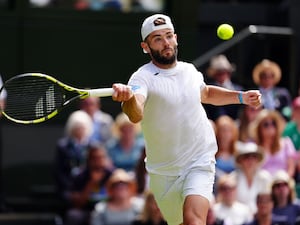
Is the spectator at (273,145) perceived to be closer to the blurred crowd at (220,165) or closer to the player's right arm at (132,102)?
the blurred crowd at (220,165)

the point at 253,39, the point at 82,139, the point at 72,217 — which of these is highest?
the point at 253,39

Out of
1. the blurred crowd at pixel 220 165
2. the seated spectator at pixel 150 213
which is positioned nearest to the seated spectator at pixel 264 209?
the blurred crowd at pixel 220 165

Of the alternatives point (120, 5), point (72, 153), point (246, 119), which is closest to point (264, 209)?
point (246, 119)

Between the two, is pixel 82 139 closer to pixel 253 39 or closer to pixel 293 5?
pixel 253 39

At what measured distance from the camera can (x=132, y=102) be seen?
8.27 m

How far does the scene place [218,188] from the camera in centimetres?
1184

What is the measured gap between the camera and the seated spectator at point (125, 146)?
41.7 ft

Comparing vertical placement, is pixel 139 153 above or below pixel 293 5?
below

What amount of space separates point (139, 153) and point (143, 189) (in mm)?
511

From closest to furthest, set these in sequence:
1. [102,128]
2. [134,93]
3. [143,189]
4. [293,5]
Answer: [134,93], [143,189], [102,128], [293,5]

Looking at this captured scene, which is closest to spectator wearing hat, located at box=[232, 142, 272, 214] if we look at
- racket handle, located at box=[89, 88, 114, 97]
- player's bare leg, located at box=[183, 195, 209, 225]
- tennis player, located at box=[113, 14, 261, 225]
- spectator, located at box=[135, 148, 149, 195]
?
spectator, located at box=[135, 148, 149, 195]

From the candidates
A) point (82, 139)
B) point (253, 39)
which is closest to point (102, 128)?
point (82, 139)

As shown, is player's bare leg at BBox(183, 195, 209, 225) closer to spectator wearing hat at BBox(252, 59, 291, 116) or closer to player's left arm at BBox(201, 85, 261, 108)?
player's left arm at BBox(201, 85, 261, 108)

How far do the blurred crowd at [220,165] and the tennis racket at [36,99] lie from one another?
303 centimetres
